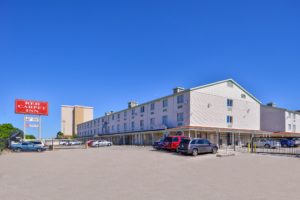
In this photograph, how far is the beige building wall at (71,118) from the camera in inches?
5472

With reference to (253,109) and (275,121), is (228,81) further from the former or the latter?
(275,121)

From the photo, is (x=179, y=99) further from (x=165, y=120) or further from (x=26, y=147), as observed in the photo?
(x=26, y=147)

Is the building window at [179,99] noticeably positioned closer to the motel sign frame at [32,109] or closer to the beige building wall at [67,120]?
the motel sign frame at [32,109]

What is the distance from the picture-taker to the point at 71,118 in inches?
5556

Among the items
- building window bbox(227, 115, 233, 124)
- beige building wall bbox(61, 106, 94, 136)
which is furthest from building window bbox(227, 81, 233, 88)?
beige building wall bbox(61, 106, 94, 136)

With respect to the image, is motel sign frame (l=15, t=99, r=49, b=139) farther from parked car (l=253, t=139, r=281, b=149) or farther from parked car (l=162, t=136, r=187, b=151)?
parked car (l=253, t=139, r=281, b=149)

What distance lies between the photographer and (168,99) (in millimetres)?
45688

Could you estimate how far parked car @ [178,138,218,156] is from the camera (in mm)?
23391

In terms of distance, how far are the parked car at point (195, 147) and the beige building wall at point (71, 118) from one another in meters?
121

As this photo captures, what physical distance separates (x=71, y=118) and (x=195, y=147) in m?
126

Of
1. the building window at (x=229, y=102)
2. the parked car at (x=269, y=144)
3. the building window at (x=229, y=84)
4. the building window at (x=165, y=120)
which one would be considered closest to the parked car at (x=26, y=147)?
the building window at (x=165, y=120)

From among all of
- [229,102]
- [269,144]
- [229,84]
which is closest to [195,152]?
[269,144]

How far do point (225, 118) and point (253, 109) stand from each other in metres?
9.12

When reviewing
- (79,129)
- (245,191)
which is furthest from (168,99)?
(79,129)
